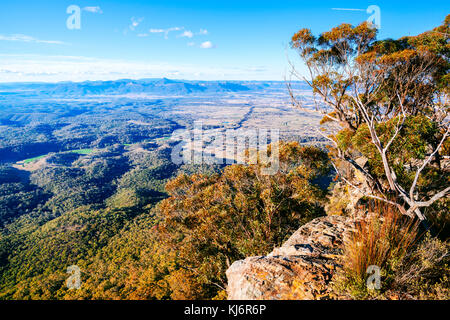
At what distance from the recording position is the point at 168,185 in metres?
14.5

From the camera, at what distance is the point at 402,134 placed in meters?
7.57

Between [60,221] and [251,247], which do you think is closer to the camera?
[251,247]

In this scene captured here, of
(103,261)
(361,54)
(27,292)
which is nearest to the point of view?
(361,54)

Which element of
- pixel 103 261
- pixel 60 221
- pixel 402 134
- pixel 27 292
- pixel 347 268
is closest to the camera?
pixel 347 268

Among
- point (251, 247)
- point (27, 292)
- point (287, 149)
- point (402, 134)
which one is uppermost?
point (402, 134)

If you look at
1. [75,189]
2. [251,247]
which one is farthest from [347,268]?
[75,189]

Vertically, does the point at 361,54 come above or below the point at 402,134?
above

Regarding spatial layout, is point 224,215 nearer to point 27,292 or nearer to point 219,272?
point 219,272

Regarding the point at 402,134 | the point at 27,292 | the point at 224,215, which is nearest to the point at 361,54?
the point at 402,134

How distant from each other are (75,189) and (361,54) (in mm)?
117780

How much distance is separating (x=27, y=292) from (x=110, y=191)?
231 ft
